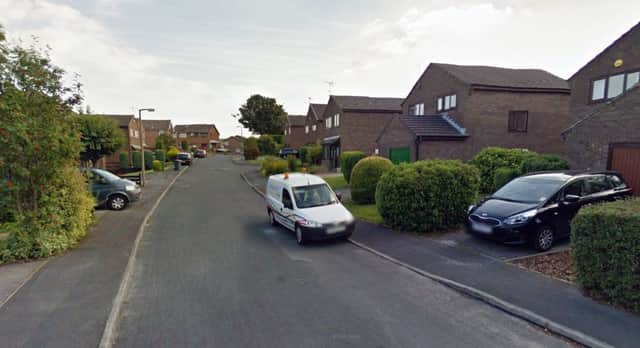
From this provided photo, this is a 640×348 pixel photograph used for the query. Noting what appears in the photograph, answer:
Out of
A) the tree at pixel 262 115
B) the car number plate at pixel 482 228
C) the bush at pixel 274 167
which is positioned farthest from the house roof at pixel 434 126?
the tree at pixel 262 115

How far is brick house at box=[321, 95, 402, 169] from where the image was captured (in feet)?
89.5

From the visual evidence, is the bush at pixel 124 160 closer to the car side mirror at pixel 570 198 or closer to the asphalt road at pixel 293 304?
the asphalt road at pixel 293 304

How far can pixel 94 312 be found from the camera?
4.40m

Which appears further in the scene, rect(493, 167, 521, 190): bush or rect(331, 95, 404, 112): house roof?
rect(331, 95, 404, 112): house roof

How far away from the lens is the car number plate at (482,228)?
6898mm

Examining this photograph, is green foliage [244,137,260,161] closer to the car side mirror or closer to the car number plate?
the car number plate

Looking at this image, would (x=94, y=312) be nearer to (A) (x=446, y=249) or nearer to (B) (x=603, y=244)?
(A) (x=446, y=249)

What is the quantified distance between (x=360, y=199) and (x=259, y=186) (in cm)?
936

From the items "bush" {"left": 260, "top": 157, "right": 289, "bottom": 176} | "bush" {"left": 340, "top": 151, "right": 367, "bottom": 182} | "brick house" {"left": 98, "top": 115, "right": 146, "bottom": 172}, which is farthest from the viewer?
"brick house" {"left": 98, "top": 115, "right": 146, "bottom": 172}

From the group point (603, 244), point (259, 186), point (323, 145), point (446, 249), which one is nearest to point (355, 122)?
point (323, 145)

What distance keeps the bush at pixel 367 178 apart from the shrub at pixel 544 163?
4.96 metres

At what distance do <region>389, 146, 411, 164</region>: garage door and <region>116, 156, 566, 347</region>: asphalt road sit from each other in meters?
11.3

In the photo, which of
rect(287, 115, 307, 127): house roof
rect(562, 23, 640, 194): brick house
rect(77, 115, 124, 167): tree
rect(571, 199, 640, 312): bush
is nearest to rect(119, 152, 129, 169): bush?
rect(77, 115, 124, 167): tree

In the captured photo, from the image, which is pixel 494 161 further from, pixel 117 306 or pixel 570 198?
pixel 117 306
